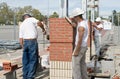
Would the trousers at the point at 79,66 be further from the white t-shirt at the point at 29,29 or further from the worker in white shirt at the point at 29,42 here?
the white t-shirt at the point at 29,29

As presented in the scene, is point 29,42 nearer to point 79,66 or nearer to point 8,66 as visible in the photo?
point 8,66

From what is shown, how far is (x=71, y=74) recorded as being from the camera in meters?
7.98

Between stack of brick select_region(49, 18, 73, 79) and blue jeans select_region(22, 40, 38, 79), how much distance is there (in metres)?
0.59

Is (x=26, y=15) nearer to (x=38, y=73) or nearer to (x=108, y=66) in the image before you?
(x=38, y=73)

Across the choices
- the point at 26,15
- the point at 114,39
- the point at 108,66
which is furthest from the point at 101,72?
the point at 114,39

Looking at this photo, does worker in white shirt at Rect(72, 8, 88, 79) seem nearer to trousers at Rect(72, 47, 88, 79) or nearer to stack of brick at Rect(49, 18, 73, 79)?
trousers at Rect(72, 47, 88, 79)

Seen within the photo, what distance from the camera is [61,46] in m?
7.98

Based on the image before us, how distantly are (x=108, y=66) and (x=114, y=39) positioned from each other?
14.0m

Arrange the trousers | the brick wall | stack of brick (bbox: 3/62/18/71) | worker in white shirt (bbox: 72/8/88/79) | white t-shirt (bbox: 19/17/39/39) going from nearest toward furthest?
worker in white shirt (bbox: 72/8/88/79), the trousers, the brick wall, white t-shirt (bbox: 19/17/39/39), stack of brick (bbox: 3/62/18/71)

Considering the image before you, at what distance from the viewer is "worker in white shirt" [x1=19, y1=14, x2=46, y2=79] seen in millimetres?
8336

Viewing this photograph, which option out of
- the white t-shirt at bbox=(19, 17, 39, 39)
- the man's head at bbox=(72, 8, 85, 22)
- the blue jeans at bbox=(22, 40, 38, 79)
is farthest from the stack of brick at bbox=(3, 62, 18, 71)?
the man's head at bbox=(72, 8, 85, 22)

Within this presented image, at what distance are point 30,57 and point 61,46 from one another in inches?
39.9

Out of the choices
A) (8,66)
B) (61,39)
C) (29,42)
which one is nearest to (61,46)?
(61,39)

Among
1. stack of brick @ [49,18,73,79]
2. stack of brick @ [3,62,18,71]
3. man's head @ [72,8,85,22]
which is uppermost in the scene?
man's head @ [72,8,85,22]
